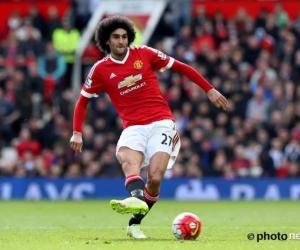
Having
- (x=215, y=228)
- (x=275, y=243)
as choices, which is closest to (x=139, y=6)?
(x=215, y=228)

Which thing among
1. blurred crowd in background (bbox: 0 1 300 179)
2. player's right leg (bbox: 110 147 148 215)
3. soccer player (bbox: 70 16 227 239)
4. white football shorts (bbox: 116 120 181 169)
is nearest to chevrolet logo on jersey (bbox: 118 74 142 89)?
soccer player (bbox: 70 16 227 239)

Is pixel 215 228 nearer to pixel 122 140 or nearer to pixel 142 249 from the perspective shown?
pixel 122 140

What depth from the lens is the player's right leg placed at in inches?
404

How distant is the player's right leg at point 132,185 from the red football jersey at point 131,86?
1.40ft

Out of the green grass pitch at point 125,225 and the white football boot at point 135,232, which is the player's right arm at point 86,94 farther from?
the green grass pitch at point 125,225

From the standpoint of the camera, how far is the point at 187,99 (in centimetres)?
2445

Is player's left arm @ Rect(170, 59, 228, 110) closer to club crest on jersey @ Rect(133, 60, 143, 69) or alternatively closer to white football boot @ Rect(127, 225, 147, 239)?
club crest on jersey @ Rect(133, 60, 143, 69)

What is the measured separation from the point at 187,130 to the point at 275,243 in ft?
43.1

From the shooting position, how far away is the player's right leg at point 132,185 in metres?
10.3

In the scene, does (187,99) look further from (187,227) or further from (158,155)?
(187,227)

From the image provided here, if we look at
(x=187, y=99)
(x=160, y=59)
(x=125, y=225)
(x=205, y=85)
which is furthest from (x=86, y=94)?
(x=187, y=99)

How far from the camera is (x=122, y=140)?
11.4m

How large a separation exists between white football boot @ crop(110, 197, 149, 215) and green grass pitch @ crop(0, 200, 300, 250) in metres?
0.36

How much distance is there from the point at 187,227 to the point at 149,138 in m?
1.20
